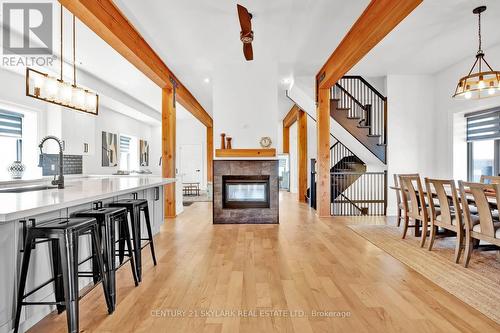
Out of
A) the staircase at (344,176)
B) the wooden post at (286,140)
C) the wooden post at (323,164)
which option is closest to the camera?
the wooden post at (323,164)

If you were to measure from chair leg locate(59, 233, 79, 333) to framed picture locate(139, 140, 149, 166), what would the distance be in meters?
8.67

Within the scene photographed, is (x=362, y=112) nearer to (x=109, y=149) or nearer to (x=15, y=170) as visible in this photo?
(x=109, y=149)

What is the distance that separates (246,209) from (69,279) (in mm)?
3889

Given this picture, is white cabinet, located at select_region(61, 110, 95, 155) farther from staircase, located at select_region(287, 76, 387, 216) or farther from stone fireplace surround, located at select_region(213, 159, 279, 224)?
staircase, located at select_region(287, 76, 387, 216)

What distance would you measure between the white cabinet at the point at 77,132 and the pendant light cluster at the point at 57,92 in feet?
6.76

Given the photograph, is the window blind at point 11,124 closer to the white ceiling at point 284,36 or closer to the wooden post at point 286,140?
the white ceiling at point 284,36

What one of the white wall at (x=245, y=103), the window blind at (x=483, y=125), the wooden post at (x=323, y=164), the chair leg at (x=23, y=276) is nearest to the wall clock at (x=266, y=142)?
the white wall at (x=245, y=103)

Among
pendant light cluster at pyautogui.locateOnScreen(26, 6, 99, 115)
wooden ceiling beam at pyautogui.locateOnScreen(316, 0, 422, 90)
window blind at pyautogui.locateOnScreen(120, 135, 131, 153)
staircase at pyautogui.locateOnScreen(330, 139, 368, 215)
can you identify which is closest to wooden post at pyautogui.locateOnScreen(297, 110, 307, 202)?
staircase at pyautogui.locateOnScreen(330, 139, 368, 215)

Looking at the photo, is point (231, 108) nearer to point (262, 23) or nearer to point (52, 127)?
point (262, 23)

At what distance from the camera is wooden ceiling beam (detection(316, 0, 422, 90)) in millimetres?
3092

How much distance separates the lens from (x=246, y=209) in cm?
554

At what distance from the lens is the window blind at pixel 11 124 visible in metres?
4.91

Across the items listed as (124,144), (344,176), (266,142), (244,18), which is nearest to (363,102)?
(344,176)

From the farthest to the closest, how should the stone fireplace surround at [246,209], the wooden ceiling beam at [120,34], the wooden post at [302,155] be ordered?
1. the wooden post at [302,155]
2. the stone fireplace surround at [246,209]
3. the wooden ceiling beam at [120,34]
